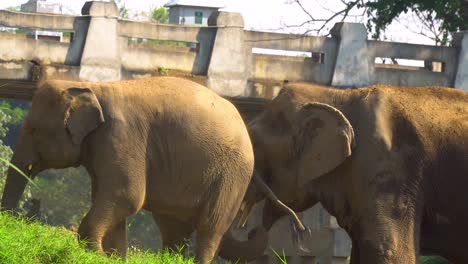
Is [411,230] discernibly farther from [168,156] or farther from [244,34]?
[244,34]

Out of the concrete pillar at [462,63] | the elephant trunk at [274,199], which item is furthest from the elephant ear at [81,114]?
the concrete pillar at [462,63]

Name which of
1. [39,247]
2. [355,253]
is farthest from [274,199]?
[39,247]

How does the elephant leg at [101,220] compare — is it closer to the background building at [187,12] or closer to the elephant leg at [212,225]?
the elephant leg at [212,225]

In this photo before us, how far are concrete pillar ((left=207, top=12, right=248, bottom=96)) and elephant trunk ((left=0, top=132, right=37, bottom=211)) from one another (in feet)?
15.0

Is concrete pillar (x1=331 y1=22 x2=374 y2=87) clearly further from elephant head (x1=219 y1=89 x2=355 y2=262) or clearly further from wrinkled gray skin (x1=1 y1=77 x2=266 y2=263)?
wrinkled gray skin (x1=1 y1=77 x2=266 y2=263)

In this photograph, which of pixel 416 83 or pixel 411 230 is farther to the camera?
pixel 416 83

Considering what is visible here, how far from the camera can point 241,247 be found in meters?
13.9

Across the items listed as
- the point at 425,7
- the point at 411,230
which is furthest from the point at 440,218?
the point at 425,7

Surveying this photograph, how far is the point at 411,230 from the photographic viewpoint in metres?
13.4

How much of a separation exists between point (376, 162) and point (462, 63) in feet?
18.6

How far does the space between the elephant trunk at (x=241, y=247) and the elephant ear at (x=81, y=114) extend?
1.87 metres

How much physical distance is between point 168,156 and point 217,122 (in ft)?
1.85

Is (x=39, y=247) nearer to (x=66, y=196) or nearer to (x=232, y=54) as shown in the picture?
(x=232, y=54)

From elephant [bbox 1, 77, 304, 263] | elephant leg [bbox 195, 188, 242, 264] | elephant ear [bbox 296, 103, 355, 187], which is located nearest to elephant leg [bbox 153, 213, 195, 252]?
elephant [bbox 1, 77, 304, 263]
